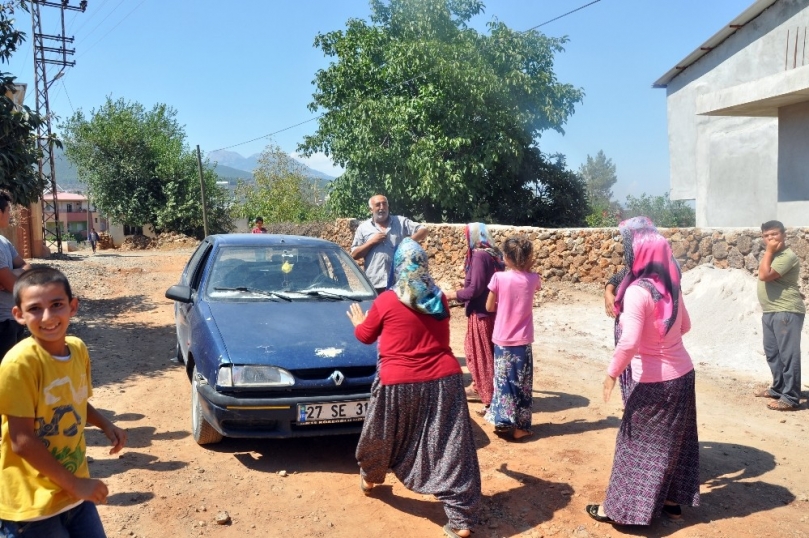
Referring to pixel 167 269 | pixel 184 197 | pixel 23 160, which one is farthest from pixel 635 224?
pixel 184 197

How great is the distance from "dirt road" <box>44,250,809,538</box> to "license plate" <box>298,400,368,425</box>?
1.36 feet

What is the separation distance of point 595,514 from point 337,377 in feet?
6.09

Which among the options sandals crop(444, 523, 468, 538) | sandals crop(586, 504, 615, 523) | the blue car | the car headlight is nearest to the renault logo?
the blue car

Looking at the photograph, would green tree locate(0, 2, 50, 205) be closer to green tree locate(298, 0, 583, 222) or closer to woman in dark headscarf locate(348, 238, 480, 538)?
woman in dark headscarf locate(348, 238, 480, 538)

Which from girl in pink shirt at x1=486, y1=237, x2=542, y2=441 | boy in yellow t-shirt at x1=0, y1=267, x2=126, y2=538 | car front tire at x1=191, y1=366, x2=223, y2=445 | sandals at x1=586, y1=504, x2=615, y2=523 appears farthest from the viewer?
girl in pink shirt at x1=486, y1=237, x2=542, y2=441

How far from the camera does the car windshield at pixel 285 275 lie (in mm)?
5801

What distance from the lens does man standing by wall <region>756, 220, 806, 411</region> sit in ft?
20.1

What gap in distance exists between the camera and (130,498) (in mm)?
4250

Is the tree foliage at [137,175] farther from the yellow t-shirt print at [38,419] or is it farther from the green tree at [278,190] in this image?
the yellow t-shirt print at [38,419]

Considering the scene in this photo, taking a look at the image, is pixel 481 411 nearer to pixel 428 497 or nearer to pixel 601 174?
pixel 428 497

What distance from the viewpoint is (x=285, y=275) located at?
6.01m

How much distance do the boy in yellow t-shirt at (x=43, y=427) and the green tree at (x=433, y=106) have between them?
53.6ft

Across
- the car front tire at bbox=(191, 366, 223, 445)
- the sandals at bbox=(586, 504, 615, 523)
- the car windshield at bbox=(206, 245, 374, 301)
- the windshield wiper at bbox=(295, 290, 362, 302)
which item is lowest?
the sandals at bbox=(586, 504, 615, 523)

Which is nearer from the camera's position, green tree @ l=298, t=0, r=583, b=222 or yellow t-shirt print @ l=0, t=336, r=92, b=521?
yellow t-shirt print @ l=0, t=336, r=92, b=521
